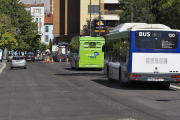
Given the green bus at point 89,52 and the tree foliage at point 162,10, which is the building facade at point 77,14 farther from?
the green bus at point 89,52

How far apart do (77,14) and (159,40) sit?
258 ft

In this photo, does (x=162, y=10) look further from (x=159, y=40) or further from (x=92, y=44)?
(x=159, y=40)

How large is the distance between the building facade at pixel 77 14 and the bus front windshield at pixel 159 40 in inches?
2458

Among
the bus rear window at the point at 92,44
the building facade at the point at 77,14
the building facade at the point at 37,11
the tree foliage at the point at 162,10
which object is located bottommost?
the bus rear window at the point at 92,44

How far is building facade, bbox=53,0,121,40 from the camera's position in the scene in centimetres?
8806

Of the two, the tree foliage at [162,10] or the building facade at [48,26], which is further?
the building facade at [48,26]

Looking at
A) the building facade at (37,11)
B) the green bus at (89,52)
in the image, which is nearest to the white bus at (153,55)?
the green bus at (89,52)

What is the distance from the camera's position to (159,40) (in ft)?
58.4

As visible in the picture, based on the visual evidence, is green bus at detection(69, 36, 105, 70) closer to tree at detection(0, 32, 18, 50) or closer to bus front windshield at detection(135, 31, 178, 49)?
bus front windshield at detection(135, 31, 178, 49)

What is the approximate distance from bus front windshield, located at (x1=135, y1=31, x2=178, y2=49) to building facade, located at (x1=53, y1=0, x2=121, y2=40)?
62.4 meters

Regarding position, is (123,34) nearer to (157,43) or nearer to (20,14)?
(157,43)

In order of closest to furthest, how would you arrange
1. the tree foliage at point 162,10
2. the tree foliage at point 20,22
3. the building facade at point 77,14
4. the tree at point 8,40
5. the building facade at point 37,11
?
the tree foliage at point 162,10, the tree at point 8,40, the building facade at point 77,14, the tree foliage at point 20,22, the building facade at point 37,11

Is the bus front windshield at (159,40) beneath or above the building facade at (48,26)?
beneath

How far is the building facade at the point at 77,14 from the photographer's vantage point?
289 feet
